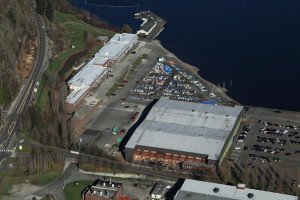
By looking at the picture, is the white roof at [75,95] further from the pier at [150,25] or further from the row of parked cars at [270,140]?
the pier at [150,25]

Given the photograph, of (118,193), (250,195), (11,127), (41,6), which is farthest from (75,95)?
(250,195)

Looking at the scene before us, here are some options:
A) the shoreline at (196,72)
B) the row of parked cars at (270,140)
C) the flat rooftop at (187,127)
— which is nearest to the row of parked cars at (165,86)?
the shoreline at (196,72)

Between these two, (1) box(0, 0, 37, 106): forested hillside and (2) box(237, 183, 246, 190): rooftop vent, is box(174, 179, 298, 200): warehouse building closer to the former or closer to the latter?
(2) box(237, 183, 246, 190): rooftop vent

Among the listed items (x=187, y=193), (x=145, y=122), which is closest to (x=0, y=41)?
(x=145, y=122)

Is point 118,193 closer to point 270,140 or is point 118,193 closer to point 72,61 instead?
point 270,140

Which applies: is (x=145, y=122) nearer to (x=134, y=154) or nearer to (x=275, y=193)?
(x=134, y=154)

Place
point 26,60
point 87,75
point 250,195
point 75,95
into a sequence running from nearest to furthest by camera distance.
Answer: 1. point 250,195
2. point 75,95
3. point 87,75
4. point 26,60
